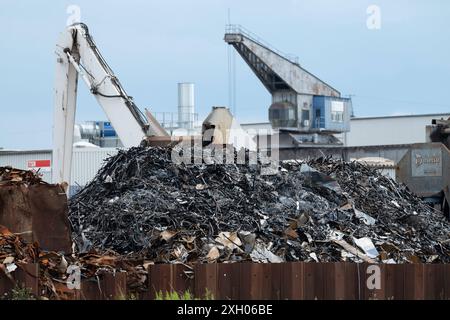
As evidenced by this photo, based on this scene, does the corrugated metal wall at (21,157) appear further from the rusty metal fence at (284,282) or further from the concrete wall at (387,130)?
the rusty metal fence at (284,282)

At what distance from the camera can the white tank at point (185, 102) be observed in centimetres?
5347

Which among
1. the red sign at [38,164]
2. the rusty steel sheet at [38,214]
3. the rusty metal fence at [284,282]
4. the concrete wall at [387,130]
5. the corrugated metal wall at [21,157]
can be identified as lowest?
the rusty metal fence at [284,282]

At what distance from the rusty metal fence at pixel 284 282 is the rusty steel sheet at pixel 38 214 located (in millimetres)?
2496

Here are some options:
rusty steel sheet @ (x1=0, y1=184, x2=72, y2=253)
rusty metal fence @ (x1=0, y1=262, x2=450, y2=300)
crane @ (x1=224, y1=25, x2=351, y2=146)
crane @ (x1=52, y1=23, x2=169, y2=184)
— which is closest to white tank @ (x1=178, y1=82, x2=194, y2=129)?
crane @ (x1=224, y1=25, x2=351, y2=146)

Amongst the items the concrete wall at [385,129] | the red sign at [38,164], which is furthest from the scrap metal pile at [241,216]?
the concrete wall at [385,129]

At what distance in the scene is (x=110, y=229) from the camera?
1744 centimetres

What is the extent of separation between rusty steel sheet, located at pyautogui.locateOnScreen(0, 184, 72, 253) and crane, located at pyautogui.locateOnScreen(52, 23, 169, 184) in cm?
654

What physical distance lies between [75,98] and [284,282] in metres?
11.5

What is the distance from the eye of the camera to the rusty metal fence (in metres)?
13.0

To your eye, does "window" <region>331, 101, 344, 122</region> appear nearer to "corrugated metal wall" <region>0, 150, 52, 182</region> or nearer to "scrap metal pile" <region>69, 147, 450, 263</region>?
"corrugated metal wall" <region>0, 150, 52, 182</region>

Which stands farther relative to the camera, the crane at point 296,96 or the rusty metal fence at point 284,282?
the crane at point 296,96
